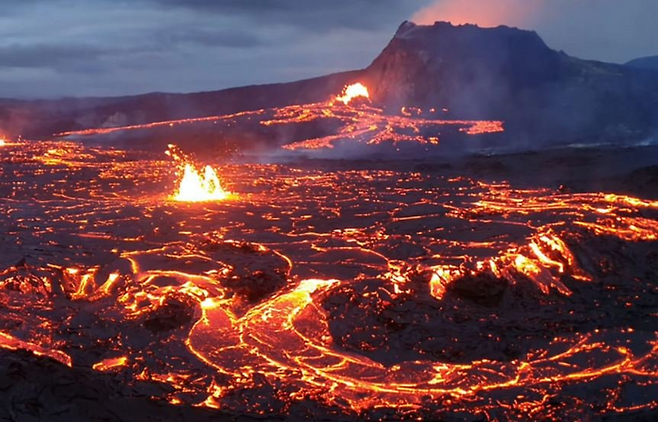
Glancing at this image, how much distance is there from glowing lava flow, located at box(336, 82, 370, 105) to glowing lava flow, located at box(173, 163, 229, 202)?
26.1 m

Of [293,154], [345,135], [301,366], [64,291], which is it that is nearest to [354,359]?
[301,366]

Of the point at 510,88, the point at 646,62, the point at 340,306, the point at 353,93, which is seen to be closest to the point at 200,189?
the point at 340,306

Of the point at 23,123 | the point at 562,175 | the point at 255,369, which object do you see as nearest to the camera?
the point at 255,369

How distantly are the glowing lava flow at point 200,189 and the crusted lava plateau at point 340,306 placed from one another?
954 mm

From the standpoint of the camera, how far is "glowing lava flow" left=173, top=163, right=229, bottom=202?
54.9 ft

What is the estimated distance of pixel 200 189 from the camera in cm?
1797

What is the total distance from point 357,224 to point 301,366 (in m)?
6.98

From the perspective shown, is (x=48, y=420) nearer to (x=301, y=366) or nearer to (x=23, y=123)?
(x=301, y=366)

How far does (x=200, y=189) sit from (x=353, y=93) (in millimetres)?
30649

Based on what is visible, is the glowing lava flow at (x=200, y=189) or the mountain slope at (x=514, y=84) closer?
the glowing lava flow at (x=200, y=189)

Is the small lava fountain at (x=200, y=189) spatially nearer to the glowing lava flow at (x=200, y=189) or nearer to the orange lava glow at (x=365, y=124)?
the glowing lava flow at (x=200, y=189)

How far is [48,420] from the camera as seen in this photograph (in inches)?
195

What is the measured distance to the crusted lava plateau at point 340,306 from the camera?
A: 19.0 ft

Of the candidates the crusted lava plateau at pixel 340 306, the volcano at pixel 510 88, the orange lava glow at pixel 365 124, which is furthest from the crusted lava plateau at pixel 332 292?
the volcano at pixel 510 88
